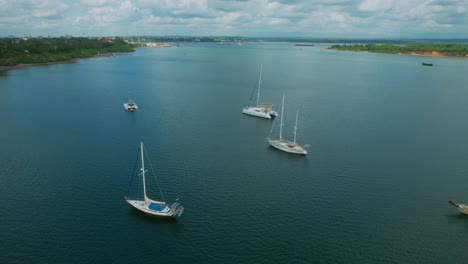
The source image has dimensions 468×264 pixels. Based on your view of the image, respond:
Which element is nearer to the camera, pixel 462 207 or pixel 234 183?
pixel 462 207

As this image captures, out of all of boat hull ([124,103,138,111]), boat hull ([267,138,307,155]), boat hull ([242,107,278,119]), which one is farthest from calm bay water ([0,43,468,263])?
boat hull ([124,103,138,111])

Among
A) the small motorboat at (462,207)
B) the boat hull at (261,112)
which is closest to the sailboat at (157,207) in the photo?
the small motorboat at (462,207)

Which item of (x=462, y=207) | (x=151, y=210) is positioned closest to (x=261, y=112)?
(x=151, y=210)

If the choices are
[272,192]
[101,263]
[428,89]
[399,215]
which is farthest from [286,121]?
[428,89]

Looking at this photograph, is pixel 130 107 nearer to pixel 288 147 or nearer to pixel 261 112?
pixel 261 112

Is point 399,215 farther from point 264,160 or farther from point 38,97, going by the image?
point 38,97

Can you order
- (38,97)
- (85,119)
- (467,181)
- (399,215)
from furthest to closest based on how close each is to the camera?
(38,97) < (85,119) < (467,181) < (399,215)
